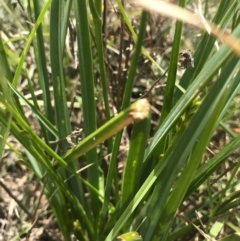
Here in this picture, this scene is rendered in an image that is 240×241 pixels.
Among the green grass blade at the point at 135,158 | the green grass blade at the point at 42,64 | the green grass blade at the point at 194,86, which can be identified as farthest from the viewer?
the green grass blade at the point at 42,64

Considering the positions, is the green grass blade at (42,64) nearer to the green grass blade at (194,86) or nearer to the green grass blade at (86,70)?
the green grass blade at (86,70)

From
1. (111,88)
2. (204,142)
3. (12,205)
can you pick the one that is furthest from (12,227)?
(204,142)

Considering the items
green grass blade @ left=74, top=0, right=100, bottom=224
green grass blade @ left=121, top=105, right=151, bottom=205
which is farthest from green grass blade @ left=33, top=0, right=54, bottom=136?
green grass blade @ left=121, top=105, right=151, bottom=205

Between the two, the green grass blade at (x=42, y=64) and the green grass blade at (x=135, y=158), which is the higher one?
the green grass blade at (x=42, y=64)

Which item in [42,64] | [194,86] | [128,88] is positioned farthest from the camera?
[42,64]

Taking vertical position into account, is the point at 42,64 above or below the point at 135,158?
above

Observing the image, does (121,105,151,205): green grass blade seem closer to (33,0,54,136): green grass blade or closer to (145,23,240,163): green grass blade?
(145,23,240,163): green grass blade

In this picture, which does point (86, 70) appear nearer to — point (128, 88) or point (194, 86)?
point (128, 88)

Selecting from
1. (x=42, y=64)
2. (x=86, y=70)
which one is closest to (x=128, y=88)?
(x=86, y=70)

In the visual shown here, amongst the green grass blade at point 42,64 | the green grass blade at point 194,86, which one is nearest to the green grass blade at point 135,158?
the green grass blade at point 194,86

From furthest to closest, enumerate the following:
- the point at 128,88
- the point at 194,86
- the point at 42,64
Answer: the point at 42,64
the point at 128,88
the point at 194,86

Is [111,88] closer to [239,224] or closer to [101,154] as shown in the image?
[101,154]
